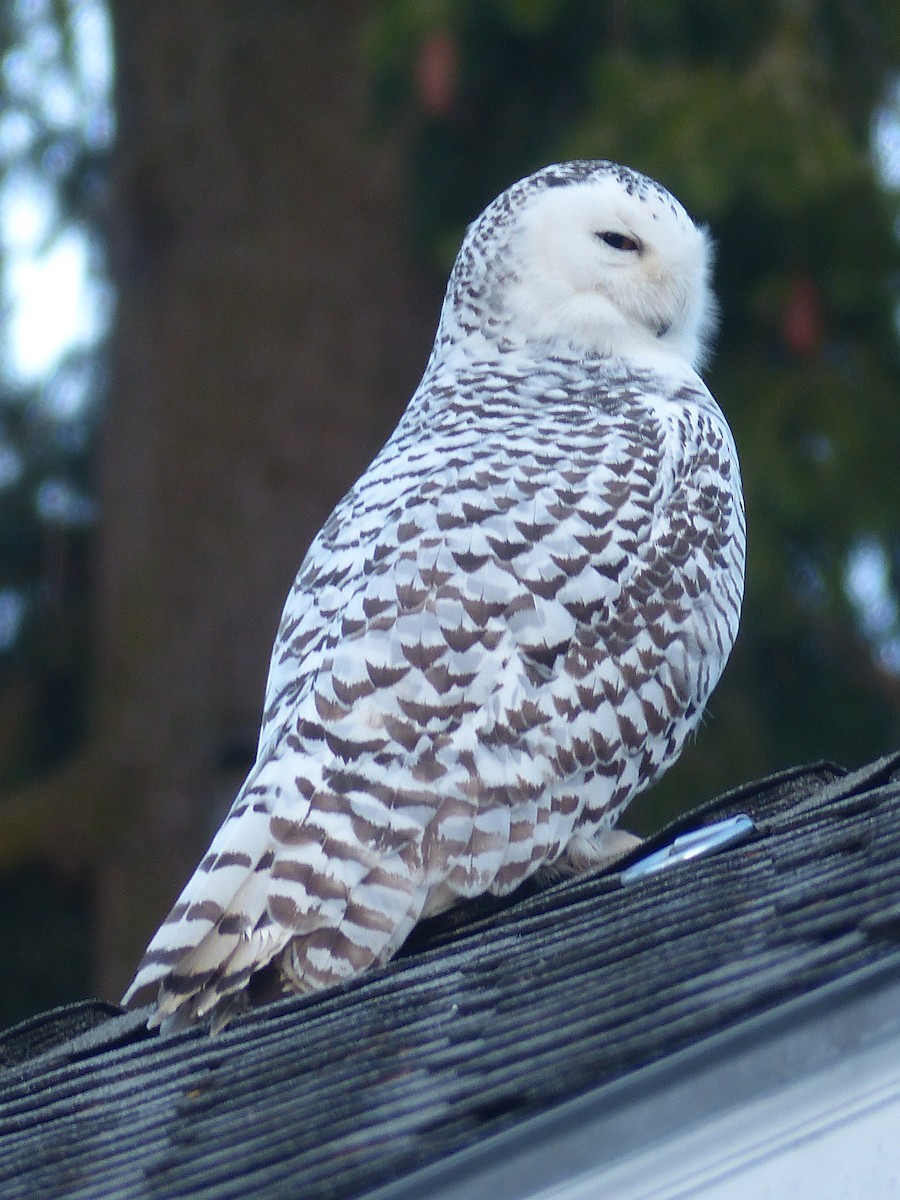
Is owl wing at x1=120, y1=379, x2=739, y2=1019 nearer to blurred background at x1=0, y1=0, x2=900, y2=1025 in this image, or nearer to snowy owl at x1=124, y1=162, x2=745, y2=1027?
snowy owl at x1=124, y1=162, x2=745, y2=1027

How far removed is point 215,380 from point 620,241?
12.0 feet

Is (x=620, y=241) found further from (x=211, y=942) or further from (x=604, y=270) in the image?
(x=211, y=942)

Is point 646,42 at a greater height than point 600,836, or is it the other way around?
point 646,42

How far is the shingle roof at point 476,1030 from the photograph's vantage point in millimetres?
1868

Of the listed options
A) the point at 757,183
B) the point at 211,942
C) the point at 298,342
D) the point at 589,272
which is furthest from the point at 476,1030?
the point at 298,342

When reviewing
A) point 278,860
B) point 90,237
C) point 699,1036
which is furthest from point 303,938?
point 90,237

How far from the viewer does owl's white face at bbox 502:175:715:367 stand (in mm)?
3719

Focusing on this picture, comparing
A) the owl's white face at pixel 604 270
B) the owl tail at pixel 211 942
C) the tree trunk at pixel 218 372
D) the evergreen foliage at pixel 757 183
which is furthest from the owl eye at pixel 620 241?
the tree trunk at pixel 218 372

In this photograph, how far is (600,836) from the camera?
10.1 feet

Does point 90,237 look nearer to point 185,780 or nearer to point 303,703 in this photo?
point 185,780

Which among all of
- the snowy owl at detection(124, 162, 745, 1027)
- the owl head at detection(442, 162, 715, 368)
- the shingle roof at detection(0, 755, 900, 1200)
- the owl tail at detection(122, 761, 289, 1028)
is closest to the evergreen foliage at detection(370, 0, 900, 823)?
the owl head at detection(442, 162, 715, 368)

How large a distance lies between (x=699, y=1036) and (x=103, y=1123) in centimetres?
88

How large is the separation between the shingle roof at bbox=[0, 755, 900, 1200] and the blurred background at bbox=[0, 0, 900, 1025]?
3538 mm

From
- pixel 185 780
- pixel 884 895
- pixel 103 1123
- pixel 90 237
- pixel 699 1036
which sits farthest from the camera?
pixel 90 237
